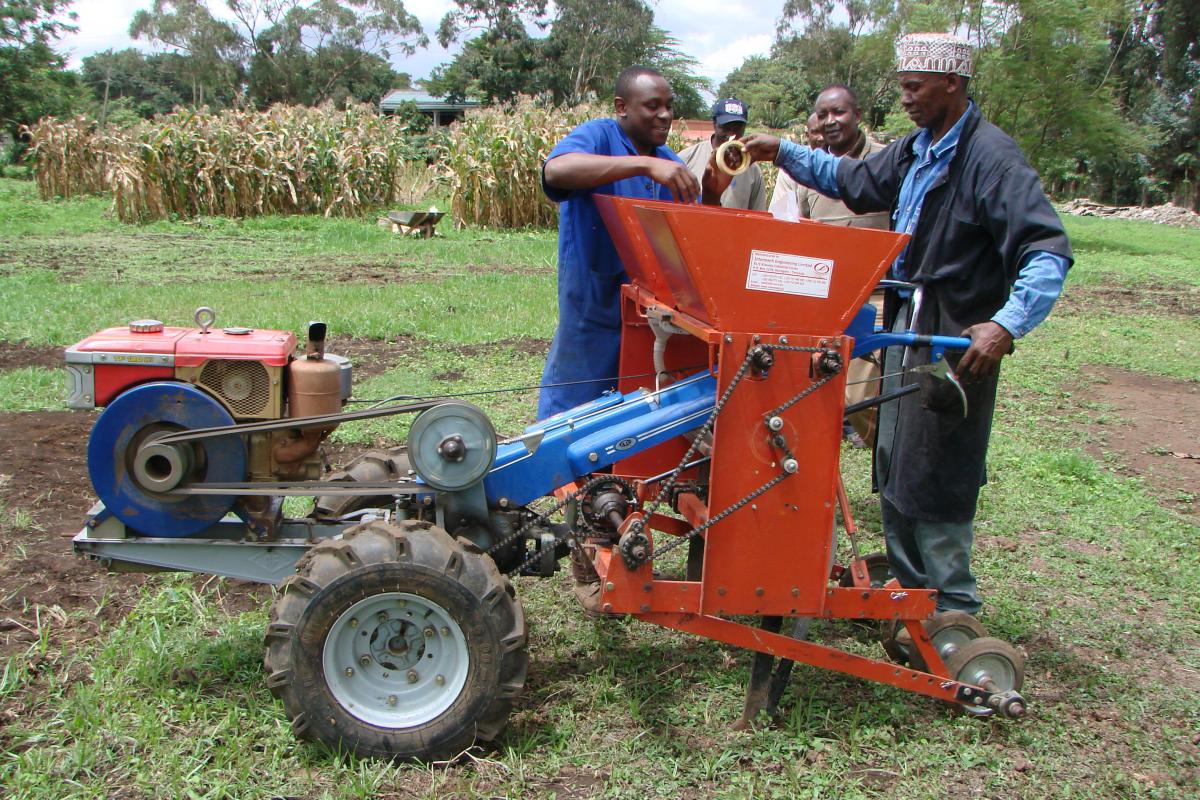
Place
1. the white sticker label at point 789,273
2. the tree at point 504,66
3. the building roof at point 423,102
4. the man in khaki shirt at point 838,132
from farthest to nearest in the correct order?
the building roof at point 423,102
the tree at point 504,66
the man in khaki shirt at point 838,132
the white sticker label at point 789,273

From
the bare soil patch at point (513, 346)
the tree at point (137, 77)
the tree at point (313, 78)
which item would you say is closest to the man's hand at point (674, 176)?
the bare soil patch at point (513, 346)

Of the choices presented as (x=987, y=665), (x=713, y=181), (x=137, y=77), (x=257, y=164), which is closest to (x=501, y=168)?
(x=257, y=164)

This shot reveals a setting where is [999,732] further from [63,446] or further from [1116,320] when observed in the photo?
[1116,320]

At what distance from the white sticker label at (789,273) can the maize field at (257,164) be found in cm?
1670

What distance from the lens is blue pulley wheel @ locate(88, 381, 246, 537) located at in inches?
121

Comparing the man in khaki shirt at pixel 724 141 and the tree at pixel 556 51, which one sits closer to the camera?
the man in khaki shirt at pixel 724 141

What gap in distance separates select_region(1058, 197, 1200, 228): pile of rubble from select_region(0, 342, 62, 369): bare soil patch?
31.5 meters

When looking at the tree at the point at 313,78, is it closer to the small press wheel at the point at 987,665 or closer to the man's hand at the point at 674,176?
the man's hand at the point at 674,176

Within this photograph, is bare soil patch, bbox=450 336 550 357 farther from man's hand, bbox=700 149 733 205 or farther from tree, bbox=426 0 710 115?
tree, bbox=426 0 710 115

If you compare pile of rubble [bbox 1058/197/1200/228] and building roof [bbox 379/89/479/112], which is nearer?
pile of rubble [bbox 1058/197/1200/228]

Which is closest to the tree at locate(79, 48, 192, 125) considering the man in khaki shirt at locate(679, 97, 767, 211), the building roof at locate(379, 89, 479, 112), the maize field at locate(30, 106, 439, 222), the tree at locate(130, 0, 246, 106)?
the tree at locate(130, 0, 246, 106)

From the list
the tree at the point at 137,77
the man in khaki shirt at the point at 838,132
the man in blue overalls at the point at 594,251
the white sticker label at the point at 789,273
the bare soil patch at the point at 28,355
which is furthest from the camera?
the tree at the point at 137,77

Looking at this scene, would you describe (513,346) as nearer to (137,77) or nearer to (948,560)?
(948,560)

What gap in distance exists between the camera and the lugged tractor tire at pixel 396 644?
2.82 m
